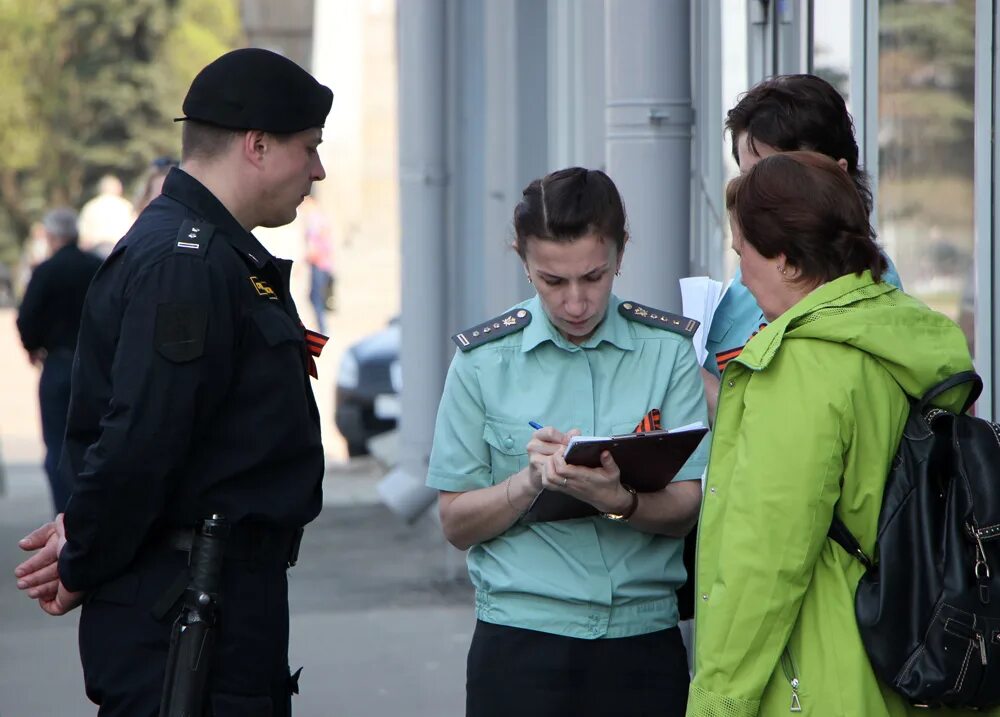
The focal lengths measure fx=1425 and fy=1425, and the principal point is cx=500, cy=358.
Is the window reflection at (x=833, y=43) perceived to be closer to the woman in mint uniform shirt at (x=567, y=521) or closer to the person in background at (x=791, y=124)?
the person in background at (x=791, y=124)

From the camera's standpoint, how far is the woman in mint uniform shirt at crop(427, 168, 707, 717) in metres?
2.81

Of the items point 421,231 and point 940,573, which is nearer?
point 940,573

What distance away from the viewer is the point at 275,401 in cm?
282

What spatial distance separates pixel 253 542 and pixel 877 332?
128cm

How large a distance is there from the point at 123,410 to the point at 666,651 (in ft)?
3.86

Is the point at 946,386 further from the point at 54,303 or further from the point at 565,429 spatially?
the point at 54,303

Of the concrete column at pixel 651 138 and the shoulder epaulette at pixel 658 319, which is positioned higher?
the concrete column at pixel 651 138

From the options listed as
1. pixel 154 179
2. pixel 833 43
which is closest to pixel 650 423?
pixel 833 43

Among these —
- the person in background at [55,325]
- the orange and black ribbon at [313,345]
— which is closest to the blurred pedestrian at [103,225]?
the person in background at [55,325]

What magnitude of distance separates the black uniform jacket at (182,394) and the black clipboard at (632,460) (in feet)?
1.66

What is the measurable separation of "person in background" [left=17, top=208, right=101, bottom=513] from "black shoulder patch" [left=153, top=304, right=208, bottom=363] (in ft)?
17.9

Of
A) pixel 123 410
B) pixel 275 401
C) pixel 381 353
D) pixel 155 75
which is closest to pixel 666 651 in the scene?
pixel 275 401

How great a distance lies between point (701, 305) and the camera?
133 inches

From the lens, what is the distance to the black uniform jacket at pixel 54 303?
7883mm
